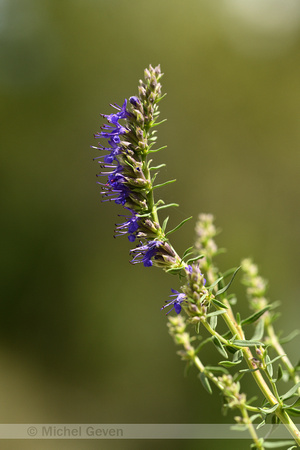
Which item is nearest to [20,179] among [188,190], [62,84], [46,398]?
[62,84]

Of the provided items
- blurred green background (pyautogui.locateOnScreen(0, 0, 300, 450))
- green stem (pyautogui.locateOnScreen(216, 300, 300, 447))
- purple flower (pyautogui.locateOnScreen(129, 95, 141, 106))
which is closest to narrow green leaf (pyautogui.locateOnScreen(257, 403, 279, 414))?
green stem (pyautogui.locateOnScreen(216, 300, 300, 447))

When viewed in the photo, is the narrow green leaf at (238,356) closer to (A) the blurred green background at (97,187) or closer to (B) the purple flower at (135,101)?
(B) the purple flower at (135,101)

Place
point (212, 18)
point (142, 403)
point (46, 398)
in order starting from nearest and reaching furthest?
point (142, 403)
point (46, 398)
point (212, 18)

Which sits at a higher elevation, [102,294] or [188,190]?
[188,190]

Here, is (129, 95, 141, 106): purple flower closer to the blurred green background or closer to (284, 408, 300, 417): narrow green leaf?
(284, 408, 300, 417): narrow green leaf

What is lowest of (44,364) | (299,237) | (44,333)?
(44,364)

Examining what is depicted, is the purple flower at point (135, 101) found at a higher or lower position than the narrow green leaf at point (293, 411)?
higher

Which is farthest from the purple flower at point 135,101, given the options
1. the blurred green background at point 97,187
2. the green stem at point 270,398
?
the blurred green background at point 97,187

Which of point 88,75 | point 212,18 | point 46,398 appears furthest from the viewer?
point 88,75

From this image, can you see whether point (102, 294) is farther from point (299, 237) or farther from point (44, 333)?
point (299, 237)
